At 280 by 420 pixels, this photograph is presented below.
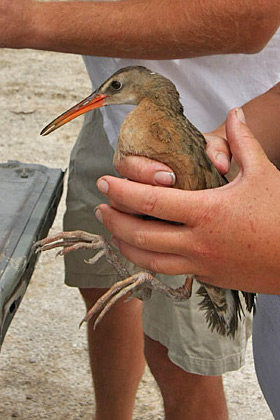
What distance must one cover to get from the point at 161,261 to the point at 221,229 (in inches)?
4.8

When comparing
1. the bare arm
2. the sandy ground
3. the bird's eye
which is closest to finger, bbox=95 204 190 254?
the bird's eye

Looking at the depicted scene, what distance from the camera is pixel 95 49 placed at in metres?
1.92

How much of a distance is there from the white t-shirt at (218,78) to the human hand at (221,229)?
2.74ft

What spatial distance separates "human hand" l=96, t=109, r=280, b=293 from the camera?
3.84ft

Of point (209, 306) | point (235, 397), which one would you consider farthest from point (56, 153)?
point (209, 306)

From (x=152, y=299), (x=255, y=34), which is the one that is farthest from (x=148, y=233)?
(x=152, y=299)

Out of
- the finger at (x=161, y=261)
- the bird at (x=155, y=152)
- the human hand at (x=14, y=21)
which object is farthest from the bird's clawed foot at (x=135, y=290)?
the human hand at (x=14, y=21)

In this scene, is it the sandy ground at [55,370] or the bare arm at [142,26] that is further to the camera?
the sandy ground at [55,370]

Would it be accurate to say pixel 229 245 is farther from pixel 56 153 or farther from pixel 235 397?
pixel 56 153

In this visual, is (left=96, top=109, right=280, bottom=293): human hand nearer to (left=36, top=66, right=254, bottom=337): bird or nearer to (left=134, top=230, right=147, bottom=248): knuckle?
(left=134, top=230, right=147, bottom=248): knuckle

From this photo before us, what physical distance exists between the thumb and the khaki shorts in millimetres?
509

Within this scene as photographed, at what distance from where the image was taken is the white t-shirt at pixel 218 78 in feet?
6.84

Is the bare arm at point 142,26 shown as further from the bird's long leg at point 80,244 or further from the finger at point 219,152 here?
the bird's long leg at point 80,244

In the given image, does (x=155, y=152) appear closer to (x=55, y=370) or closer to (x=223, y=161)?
(x=223, y=161)
